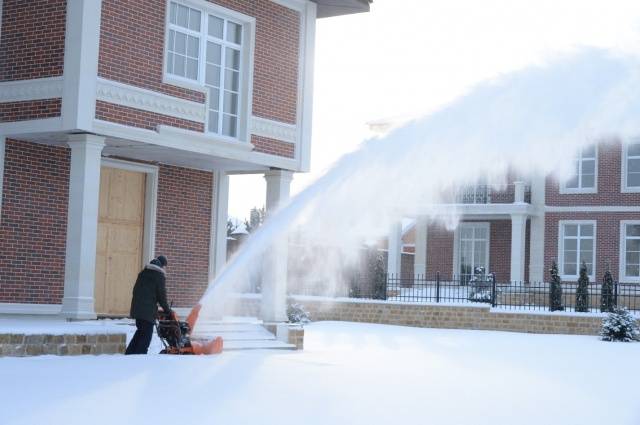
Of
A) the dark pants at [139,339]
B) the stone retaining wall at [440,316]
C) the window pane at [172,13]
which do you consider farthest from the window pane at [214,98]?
the stone retaining wall at [440,316]

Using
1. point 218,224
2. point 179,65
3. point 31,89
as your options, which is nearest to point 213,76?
point 179,65

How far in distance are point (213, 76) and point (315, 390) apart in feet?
28.6

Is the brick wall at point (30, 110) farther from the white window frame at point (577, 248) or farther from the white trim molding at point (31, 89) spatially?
the white window frame at point (577, 248)

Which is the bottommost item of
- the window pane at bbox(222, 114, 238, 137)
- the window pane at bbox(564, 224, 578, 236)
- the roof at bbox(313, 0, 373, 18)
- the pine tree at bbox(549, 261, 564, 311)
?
the pine tree at bbox(549, 261, 564, 311)

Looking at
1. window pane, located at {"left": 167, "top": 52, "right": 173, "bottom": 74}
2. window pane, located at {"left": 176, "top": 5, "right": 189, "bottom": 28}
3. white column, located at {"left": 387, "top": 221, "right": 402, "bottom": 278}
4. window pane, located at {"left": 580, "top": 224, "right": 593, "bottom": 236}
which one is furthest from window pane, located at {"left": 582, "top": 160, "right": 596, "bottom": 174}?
window pane, located at {"left": 167, "top": 52, "right": 173, "bottom": 74}

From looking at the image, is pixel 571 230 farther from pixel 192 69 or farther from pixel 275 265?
pixel 192 69

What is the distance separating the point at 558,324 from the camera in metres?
28.8

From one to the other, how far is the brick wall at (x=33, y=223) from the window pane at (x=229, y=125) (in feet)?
9.80

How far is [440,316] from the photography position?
3078 cm

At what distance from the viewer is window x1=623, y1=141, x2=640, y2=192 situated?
3684cm

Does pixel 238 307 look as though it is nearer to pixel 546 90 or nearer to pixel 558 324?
pixel 558 324

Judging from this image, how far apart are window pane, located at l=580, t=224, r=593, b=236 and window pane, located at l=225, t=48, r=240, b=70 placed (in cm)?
2203

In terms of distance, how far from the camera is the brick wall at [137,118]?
1642 centimetres

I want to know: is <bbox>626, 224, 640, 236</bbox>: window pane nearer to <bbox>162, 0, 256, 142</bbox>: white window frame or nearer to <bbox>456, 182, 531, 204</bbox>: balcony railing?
<bbox>456, 182, 531, 204</bbox>: balcony railing
